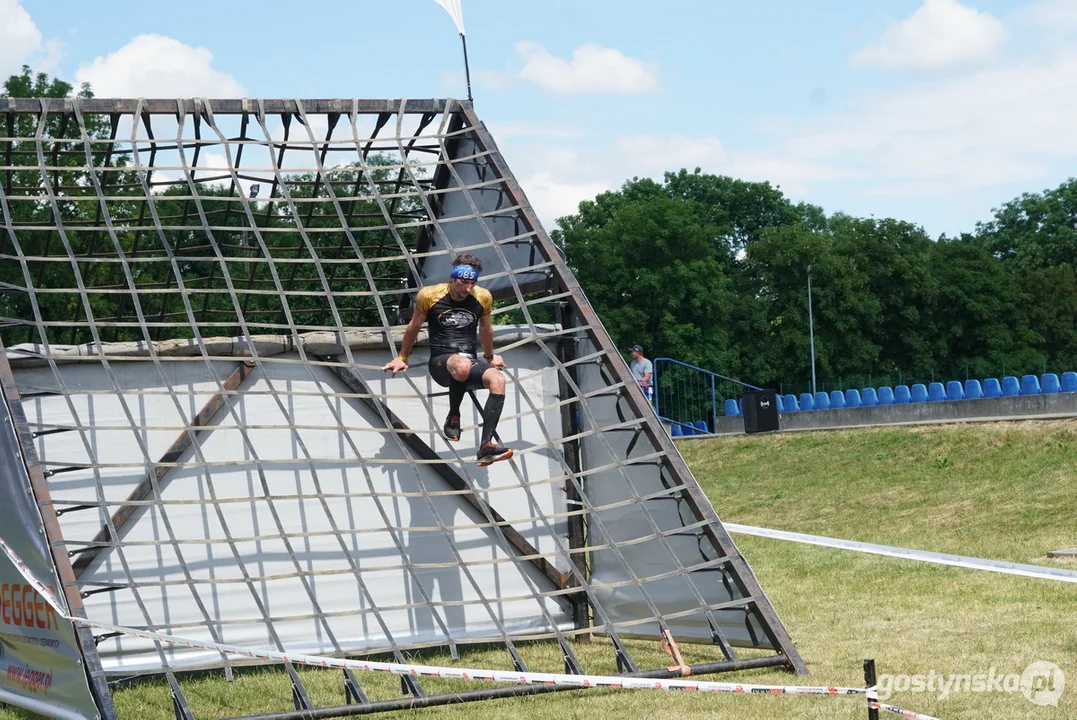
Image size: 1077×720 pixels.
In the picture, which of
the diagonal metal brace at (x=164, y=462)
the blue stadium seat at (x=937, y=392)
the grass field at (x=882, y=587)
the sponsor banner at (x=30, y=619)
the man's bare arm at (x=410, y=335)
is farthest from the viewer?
the blue stadium seat at (x=937, y=392)

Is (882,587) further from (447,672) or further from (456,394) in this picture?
(447,672)

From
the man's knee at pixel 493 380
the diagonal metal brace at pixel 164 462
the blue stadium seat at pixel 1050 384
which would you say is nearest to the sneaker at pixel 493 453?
the man's knee at pixel 493 380

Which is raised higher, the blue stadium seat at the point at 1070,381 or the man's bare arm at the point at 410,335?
the man's bare arm at the point at 410,335

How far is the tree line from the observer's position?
169ft

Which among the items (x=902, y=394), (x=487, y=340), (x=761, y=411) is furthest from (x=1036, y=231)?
(x=487, y=340)

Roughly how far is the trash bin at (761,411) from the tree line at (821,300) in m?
26.9

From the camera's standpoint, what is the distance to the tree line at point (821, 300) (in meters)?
51.7

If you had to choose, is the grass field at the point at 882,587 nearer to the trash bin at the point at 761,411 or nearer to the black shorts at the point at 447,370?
the black shorts at the point at 447,370

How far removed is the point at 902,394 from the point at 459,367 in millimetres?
25059

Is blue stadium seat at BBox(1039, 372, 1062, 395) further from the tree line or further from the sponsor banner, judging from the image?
the sponsor banner

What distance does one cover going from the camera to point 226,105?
9.87 metres

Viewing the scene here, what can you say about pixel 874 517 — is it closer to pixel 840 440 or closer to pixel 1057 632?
pixel 840 440

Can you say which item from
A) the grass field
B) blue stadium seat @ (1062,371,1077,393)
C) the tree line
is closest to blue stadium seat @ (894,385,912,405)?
blue stadium seat @ (1062,371,1077,393)

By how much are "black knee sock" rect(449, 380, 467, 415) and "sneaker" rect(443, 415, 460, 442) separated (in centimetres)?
4
